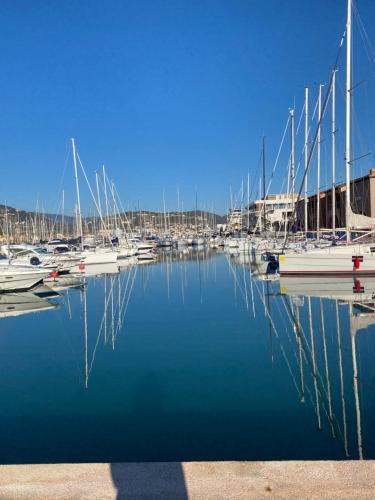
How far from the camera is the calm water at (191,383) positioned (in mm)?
5523

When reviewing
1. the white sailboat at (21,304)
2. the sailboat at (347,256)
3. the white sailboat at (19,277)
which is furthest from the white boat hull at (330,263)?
the white sailboat at (19,277)

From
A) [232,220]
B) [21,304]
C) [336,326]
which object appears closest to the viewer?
[336,326]

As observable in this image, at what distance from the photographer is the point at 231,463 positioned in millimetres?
3811

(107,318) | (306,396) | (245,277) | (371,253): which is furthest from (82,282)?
(306,396)

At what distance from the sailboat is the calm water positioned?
6772mm

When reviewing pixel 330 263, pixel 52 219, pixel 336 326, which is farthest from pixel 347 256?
pixel 52 219

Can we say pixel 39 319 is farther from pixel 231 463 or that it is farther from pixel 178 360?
pixel 231 463

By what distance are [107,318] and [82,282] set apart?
440 inches

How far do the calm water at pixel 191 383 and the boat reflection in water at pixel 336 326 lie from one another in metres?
0.03

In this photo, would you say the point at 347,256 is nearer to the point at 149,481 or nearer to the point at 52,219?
the point at 149,481

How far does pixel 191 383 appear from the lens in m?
7.98

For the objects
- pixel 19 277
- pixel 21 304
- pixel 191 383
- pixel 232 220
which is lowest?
pixel 191 383

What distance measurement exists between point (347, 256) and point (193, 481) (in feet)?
67.1

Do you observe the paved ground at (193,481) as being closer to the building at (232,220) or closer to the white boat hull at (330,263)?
the white boat hull at (330,263)
